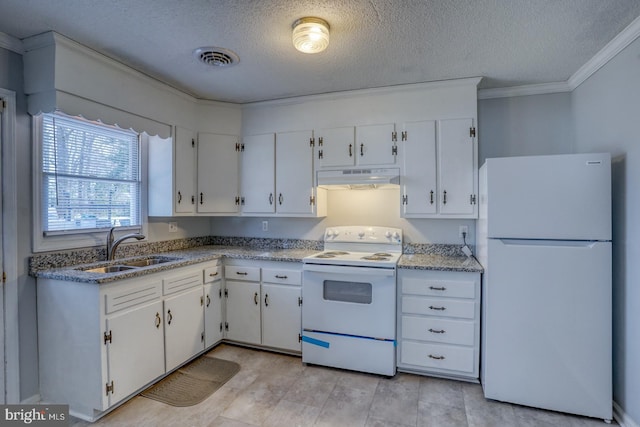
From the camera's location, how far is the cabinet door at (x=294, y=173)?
316 cm

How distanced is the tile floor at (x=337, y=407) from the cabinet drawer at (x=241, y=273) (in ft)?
2.56

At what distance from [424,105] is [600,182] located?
1375 millimetres

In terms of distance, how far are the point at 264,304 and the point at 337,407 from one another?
1.09 metres

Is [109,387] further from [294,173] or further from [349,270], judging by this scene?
[294,173]

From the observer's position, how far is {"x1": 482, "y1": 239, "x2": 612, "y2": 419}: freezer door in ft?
6.59

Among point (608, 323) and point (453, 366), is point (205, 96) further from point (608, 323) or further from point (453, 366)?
point (608, 323)

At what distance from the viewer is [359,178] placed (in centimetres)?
289

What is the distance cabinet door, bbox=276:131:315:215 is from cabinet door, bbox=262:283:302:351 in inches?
30.4

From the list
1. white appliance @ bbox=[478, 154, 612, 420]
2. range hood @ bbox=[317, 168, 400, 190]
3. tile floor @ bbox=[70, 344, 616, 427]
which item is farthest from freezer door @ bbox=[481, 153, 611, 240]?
tile floor @ bbox=[70, 344, 616, 427]

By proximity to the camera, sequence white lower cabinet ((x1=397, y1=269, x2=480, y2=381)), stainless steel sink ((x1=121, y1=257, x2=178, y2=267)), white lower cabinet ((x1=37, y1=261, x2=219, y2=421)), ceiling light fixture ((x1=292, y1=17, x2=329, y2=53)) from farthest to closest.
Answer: stainless steel sink ((x1=121, y1=257, x2=178, y2=267)) → white lower cabinet ((x1=397, y1=269, x2=480, y2=381)) → white lower cabinet ((x1=37, y1=261, x2=219, y2=421)) → ceiling light fixture ((x1=292, y1=17, x2=329, y2=53))

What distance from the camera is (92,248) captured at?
253 centimetres

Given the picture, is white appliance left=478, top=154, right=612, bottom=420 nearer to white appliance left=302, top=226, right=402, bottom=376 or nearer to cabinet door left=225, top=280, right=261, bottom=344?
white appliance left=302, top=226, right=402, bottom=376

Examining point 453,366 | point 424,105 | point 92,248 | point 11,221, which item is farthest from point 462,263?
point 11,221

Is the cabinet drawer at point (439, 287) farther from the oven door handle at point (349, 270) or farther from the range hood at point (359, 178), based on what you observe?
the range hood at point (359, 178)
